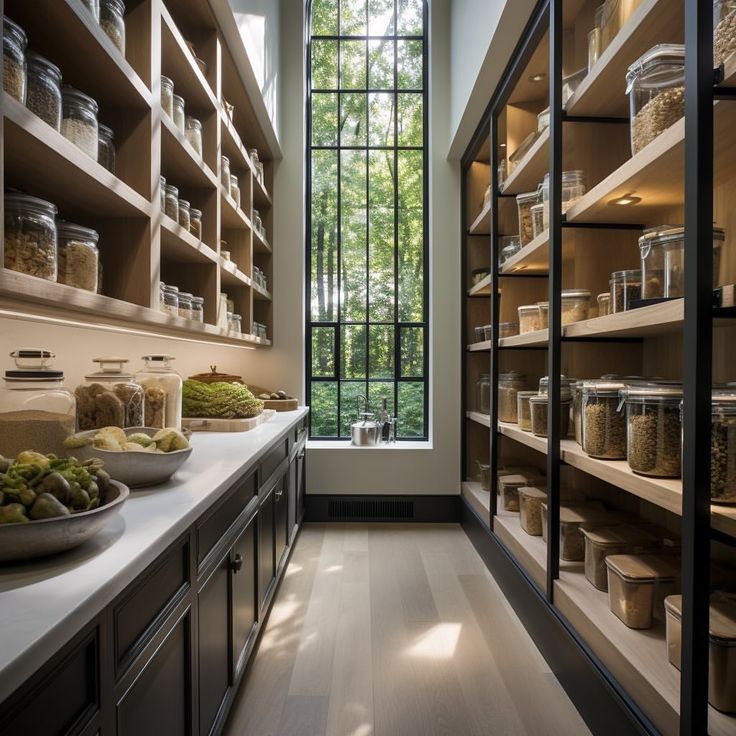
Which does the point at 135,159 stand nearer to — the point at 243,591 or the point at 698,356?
the point at 243,591

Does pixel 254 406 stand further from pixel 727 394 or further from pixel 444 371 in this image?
pixel 727 394

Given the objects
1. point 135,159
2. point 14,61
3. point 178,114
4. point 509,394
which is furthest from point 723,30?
point 509,394

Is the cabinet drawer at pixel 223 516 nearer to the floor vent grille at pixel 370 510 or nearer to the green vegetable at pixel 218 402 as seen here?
the green vegetable at pixel 218 402

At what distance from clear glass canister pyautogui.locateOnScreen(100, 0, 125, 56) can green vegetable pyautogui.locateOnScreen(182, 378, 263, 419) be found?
5.18 feet

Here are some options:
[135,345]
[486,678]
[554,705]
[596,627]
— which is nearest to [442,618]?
[486,678]

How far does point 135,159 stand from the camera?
1742 mm

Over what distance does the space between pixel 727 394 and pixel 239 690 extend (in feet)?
5.92

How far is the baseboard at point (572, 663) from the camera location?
1480 millimetres

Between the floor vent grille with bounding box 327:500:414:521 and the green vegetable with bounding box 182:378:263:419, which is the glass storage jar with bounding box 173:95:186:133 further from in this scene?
the floor vent grille with bounding box 327:500:414:521

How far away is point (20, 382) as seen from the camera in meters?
1.32

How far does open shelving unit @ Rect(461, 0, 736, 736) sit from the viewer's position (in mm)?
1153

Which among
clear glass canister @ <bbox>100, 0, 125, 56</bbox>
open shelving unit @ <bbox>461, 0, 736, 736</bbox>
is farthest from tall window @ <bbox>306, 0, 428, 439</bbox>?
clear glass canister @ <bbox>100, 0, 125, 56</bbox>

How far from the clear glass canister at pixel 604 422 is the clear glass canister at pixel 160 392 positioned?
1.55 metres

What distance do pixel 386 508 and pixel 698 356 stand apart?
3122 millimetres
